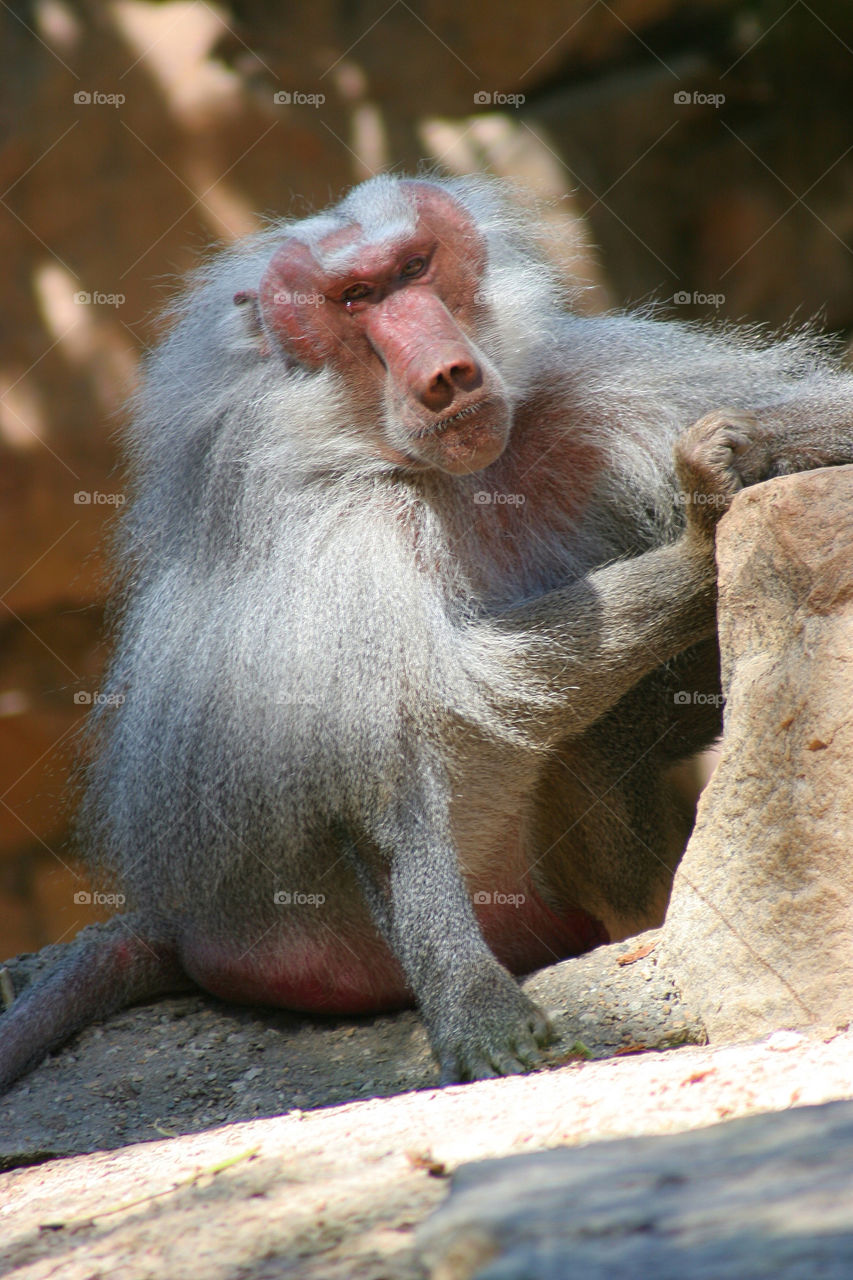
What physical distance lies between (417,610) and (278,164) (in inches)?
142

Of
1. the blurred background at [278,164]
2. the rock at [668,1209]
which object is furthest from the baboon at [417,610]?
the blurred background at [278,164]

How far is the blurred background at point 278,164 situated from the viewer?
5375 mm

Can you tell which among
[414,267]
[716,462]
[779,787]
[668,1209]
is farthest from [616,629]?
[668,1209]

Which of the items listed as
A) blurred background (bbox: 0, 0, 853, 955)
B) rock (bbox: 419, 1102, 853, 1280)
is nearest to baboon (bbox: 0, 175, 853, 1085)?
rock (bbox: 419, 1102, 853, 1280)

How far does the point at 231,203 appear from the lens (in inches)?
217

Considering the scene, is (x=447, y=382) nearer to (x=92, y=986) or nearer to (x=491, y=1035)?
(x=491, y=1035)

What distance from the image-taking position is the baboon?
2525mm

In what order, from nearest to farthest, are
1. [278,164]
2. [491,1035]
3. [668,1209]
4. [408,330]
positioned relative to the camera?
1. [668,1209]
2. [491,1035]
3. [408,330]
4. [278,164]

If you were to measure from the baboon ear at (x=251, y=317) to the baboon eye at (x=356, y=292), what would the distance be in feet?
0.78

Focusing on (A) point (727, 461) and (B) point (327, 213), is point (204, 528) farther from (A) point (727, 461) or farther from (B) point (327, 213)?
(A) point (727, 461)

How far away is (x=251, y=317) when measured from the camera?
9.49ft

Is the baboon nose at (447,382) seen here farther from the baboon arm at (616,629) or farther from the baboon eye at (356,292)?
the baboon arm at (616,629)

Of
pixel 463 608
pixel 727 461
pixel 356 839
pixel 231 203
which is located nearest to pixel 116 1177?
pixel 356 839

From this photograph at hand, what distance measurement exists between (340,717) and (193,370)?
Answer: 3.04 feet
